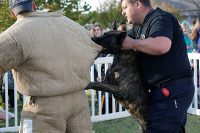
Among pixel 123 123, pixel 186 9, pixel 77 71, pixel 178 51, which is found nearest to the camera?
pixel 77 71

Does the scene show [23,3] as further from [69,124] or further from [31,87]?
[69,124]

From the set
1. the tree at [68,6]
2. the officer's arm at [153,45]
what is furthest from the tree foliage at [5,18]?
the officer's arm at [153,45]

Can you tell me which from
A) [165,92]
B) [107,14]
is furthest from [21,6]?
[107,14]

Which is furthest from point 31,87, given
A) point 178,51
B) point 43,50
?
point 178,51

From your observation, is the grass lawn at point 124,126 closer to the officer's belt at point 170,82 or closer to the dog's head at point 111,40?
the officer's belt at point 170,82

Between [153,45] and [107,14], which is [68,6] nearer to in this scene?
[153,45]

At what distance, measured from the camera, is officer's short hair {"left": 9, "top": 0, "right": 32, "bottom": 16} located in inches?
120

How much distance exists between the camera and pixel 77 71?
3178 millimetres

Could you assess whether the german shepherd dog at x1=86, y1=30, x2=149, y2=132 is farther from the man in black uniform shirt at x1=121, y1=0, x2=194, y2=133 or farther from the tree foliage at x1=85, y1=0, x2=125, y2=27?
the tree foliage at x1=85, y1=0, x2=125, y2=27

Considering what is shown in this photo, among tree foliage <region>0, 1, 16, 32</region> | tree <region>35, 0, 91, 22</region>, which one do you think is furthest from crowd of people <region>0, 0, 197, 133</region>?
tree <region>35, 0, 91, 22</region>

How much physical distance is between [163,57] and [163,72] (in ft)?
0.43

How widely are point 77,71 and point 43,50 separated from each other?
0.31 meters

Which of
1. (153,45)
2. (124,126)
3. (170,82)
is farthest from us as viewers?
(124,126)

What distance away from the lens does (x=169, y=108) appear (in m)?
3.61
